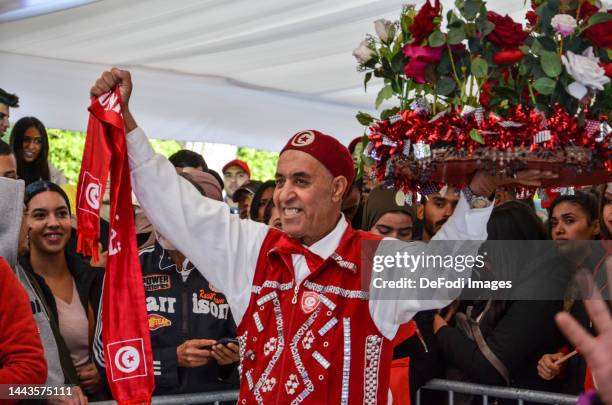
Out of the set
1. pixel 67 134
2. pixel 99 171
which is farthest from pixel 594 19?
pixel 67 134

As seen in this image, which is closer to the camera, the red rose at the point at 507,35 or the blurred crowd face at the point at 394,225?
the red rose at the point at 507,35

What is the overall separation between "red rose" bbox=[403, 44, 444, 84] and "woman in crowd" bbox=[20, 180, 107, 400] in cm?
232

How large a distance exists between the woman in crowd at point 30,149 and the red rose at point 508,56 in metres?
4.18

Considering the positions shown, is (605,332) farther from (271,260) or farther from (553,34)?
(271,260)

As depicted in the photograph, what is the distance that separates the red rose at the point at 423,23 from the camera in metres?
3.74

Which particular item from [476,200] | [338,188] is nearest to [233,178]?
[338,188]

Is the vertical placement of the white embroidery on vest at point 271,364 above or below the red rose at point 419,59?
below

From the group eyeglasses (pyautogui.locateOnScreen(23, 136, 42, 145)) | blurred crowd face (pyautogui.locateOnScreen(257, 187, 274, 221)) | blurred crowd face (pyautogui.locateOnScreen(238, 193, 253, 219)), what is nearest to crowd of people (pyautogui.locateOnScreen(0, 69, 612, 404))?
blurred crowd face (pyautogui.locateOnScreen(257, 187, 274, 221))

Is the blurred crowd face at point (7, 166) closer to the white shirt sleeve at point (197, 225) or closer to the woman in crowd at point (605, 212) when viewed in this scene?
the white shirt sleeve at point (197, 225)

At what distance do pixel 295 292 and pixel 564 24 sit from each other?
1.55 metres

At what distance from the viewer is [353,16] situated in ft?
21.4

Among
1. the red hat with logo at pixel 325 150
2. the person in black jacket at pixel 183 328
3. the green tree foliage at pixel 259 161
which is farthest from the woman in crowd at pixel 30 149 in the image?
the green tree foliage at pixel 259 161

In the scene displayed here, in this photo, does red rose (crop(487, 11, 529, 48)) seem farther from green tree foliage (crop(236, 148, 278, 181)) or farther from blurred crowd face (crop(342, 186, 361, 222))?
green tree foliage (crop(236, 148, 278, 181))

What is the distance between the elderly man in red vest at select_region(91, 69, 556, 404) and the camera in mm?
4125
